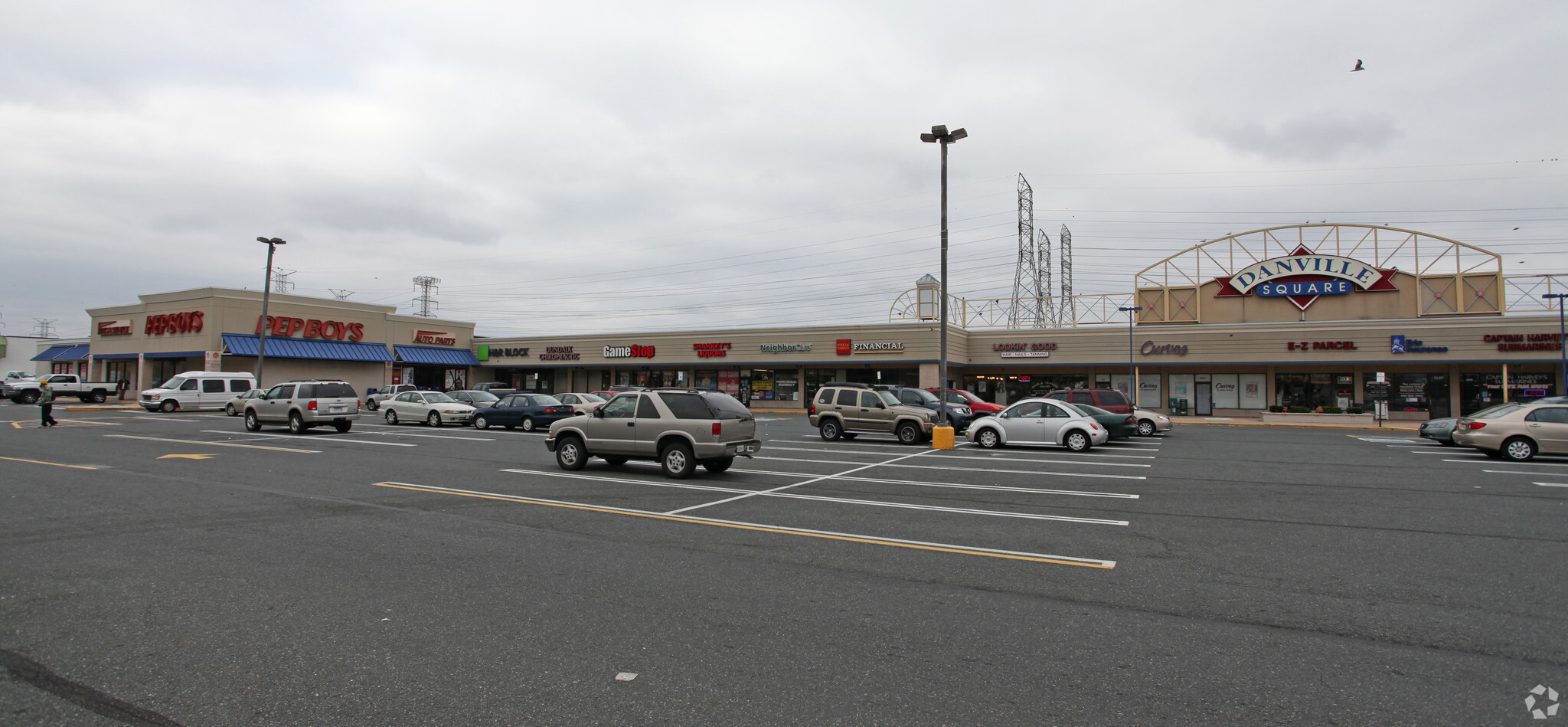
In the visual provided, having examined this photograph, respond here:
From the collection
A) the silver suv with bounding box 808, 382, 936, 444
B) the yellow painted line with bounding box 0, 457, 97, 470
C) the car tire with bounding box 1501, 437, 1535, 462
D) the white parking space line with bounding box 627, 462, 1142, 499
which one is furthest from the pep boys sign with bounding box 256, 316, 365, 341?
the car tire with bounding box 1501, 437, 1535, 462

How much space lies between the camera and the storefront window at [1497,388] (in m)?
34.1

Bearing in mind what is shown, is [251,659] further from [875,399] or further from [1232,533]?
[875,399]

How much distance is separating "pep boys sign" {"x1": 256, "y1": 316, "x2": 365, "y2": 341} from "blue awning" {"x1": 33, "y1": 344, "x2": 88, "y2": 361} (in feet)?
68.8

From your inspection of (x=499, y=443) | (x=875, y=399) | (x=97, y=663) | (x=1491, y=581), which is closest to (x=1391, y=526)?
(x=1491, y=581)

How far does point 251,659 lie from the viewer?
441 cm

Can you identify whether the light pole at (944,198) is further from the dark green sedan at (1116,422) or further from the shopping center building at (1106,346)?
the shopping center building at (1106,346)

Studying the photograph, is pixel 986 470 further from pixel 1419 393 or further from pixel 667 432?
pixel 1419 393

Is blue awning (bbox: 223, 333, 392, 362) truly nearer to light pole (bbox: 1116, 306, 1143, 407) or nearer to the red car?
the red car

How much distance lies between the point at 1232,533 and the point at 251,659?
29.8 ft

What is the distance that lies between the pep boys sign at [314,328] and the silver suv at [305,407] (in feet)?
78.3

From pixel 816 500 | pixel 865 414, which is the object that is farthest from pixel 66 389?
pixel 816 500

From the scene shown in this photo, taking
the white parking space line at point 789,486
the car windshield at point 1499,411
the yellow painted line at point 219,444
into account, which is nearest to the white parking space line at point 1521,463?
the car windshield at point 1499,411

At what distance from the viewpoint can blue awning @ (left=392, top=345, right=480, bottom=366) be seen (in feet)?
167

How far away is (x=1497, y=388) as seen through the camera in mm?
34688
